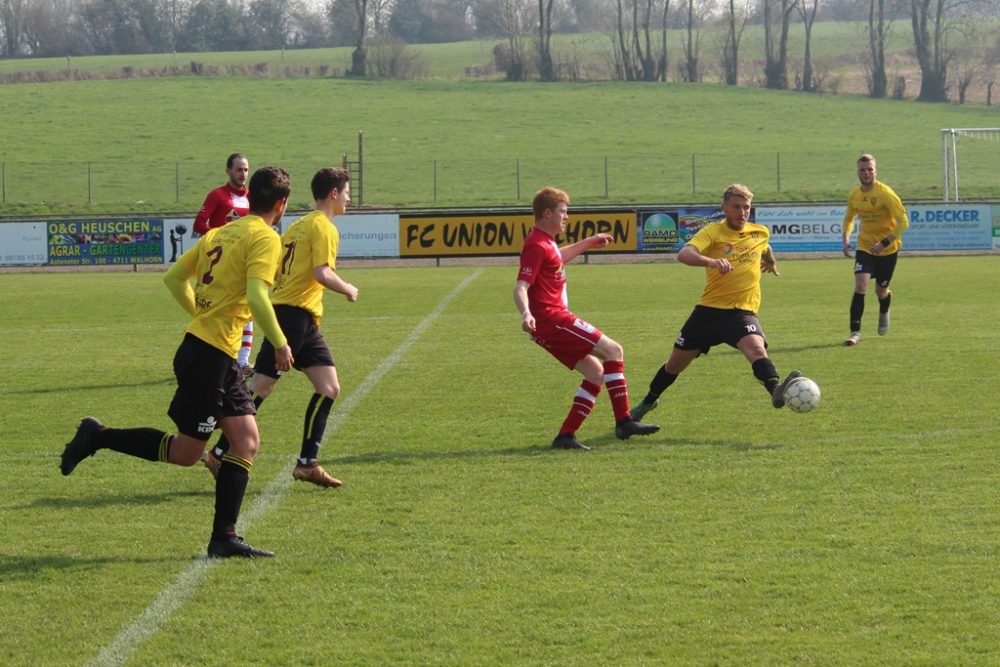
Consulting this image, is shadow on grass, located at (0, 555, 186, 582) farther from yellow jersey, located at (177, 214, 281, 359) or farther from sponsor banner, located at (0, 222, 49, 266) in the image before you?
sponsor banner, located at (0, 222, 49, 266)

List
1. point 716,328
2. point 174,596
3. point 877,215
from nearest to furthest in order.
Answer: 1. point 174,596
2. point 716,328
3. point 877,215

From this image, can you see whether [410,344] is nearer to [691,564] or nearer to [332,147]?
[691,564]

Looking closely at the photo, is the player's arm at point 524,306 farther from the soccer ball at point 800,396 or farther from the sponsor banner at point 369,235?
the sponsor banner at point 369,235

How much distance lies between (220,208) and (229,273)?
5.91 metres

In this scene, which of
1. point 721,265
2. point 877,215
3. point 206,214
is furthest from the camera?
point 877,215

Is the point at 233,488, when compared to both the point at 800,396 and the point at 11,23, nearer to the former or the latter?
the point at 800,396

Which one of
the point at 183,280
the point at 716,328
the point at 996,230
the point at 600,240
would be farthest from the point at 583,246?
the point at 996,230

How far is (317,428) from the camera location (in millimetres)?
7730

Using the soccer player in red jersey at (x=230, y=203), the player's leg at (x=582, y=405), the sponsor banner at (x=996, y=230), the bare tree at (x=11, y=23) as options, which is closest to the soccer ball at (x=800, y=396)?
the player's leg at (x=582, y=405)

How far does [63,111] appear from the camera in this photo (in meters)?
71.4

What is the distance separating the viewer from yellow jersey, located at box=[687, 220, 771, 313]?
31.7 ft

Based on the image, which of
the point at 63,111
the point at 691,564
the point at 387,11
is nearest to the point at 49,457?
the point at 691,564

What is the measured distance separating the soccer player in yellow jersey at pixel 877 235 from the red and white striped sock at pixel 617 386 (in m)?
6.48

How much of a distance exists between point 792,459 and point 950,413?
219 cm
